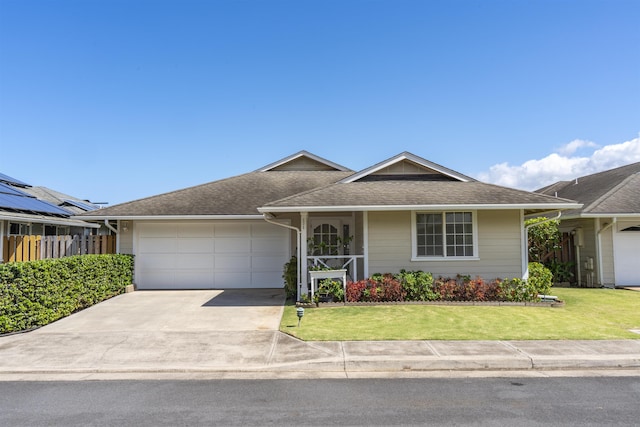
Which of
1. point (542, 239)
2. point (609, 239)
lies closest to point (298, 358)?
point (609, 239)

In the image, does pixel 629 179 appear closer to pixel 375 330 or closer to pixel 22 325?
pixel 375 330

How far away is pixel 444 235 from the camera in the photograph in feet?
40.2

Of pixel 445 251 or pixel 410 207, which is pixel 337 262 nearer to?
pixel 410 207

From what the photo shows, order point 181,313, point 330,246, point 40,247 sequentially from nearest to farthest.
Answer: point 181,313 → point 40,247 → point 330,246

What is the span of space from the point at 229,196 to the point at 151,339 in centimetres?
858

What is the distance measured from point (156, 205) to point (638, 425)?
14248 mm

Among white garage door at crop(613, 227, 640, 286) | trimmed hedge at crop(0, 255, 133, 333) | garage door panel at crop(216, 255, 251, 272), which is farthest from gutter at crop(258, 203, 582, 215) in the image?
white garage door at crop(613, 227, 640, 286)

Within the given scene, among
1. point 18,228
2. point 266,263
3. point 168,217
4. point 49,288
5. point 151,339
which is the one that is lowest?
point 151,339

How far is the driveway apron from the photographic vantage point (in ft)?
21.5

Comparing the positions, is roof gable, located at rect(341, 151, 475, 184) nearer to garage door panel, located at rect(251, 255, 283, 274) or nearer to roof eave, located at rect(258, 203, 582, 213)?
roof eave, located at rect(258, 203, 582, 213)

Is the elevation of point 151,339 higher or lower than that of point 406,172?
lower

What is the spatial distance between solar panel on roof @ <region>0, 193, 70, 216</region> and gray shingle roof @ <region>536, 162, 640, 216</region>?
2047cm

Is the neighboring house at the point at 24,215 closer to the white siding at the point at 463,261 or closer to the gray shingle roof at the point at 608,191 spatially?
the white siding at the point at 463,261

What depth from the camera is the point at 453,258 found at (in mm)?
12172
